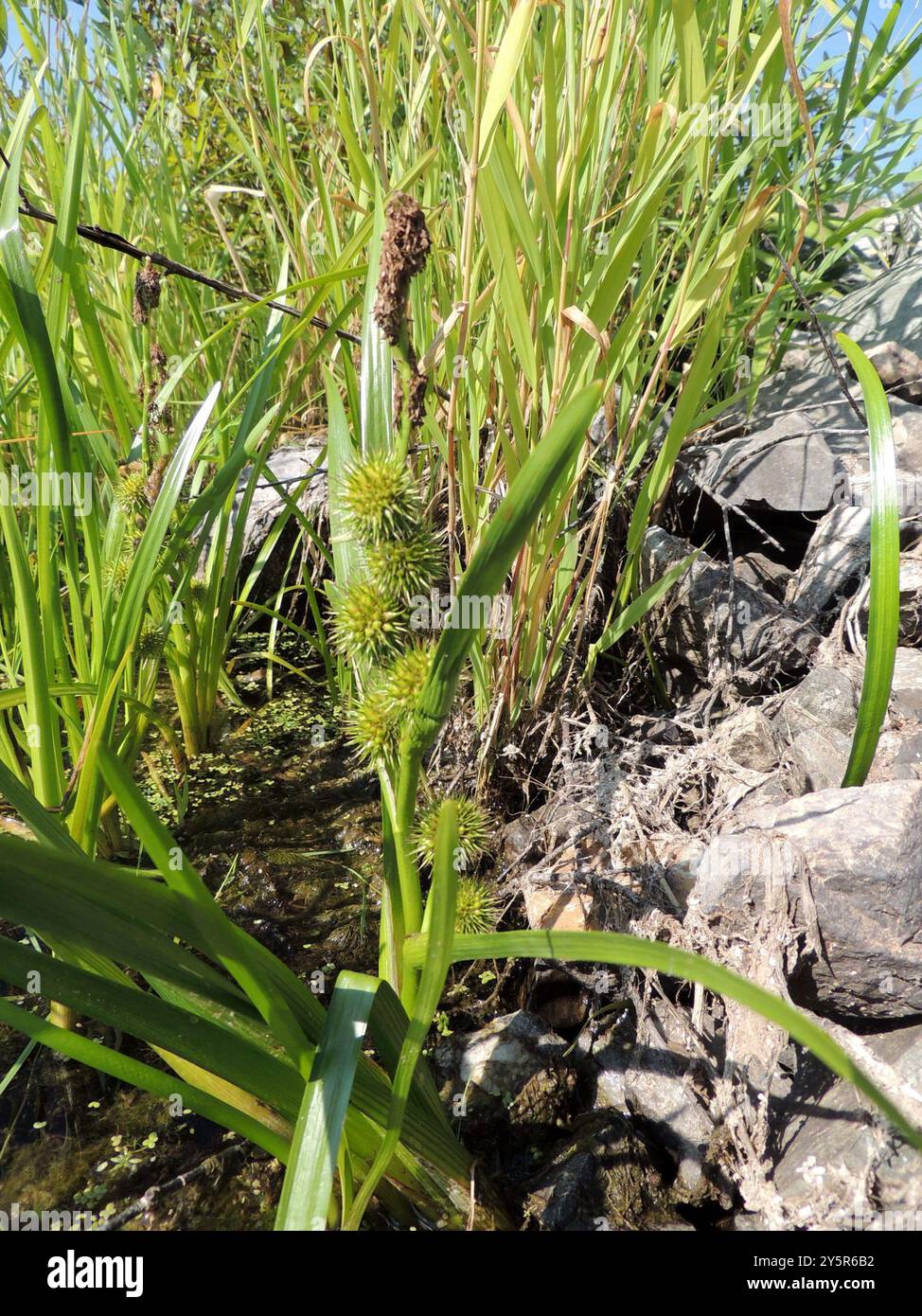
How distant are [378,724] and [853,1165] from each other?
0.79 meters

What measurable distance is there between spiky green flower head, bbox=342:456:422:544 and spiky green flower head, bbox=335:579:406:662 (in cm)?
5

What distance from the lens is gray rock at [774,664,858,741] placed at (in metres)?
1.46

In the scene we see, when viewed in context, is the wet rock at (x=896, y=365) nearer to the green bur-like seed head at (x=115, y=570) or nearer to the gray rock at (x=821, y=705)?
the gray rock at (x=821, y=705)

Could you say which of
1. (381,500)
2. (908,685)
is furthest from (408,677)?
(908,685)

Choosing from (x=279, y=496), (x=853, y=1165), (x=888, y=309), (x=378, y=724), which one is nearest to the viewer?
(x=378, y=724)

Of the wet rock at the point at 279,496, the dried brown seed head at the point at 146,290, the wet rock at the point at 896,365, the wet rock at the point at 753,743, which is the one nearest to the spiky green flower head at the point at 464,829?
the wet rock at the point at 753,743

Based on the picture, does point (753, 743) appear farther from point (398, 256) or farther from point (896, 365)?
point (896, 365)

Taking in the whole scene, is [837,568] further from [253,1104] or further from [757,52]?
[253,1104]

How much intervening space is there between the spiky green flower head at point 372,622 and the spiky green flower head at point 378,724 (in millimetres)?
59

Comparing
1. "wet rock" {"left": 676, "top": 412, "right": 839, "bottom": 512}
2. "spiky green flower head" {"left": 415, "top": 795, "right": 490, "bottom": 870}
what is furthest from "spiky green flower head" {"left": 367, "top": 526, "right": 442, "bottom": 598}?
"wet rock" {"left": 676, "top": 412, "right": 839, "bottom": 512}

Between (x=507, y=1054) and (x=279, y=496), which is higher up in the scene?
(x=279, y=496)

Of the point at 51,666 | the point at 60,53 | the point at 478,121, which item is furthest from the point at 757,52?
the point at 60,53

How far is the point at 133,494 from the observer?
1.40m
